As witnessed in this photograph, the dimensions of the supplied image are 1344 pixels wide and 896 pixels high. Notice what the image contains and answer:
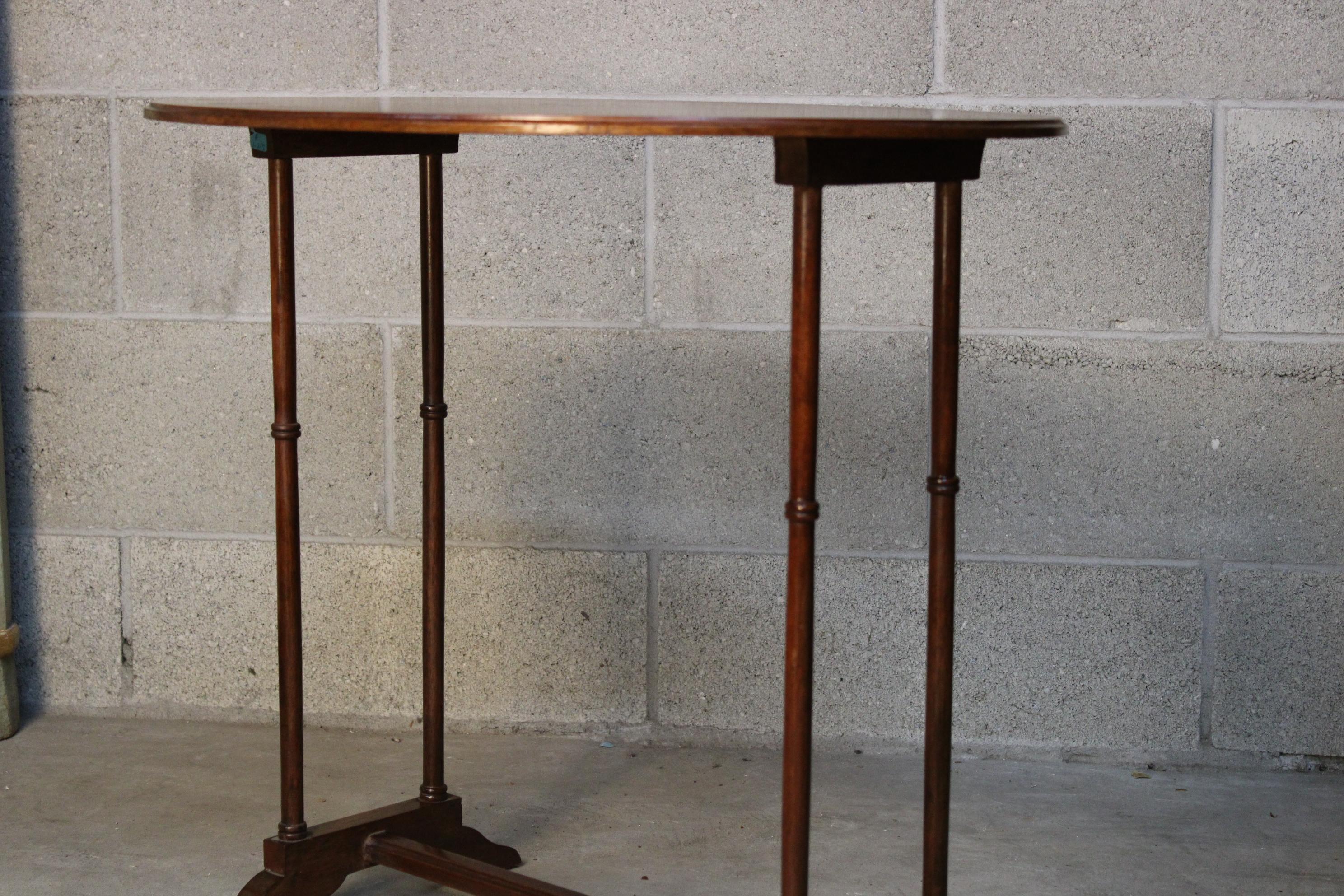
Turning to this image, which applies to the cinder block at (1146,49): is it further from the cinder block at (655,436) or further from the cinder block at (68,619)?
the cinder block at (68,619)

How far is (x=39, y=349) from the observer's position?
2.96 m

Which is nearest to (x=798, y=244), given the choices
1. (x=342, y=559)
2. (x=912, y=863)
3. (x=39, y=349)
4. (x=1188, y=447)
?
(x=912, y=863)

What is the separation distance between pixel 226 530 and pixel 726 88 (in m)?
1.21

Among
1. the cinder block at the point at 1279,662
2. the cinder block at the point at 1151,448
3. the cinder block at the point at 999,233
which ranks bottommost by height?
the cinder block at the point at 1279,662

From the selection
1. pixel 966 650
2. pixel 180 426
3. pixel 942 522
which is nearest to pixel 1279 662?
pixel 966 650

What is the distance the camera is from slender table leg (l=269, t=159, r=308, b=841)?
6.50 ft

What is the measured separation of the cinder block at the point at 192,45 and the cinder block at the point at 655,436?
1.63 ft

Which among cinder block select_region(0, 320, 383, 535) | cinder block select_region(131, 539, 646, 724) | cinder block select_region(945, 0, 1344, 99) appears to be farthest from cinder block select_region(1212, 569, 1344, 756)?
cinder block select_region(0, 320, 383, 535)

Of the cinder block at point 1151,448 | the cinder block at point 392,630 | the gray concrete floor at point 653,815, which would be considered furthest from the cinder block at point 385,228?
the gray concrete floor at point 653,815

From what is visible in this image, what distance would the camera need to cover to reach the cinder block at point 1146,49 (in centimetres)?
264

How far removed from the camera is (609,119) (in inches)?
59.7

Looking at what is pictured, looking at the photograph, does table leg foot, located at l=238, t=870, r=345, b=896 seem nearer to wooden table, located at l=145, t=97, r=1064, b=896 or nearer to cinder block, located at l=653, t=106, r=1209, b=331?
wooden table, located at l=145, t=97, r=1064, b=896

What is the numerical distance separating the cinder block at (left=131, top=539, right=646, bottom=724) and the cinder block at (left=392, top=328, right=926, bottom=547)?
0.26 ft

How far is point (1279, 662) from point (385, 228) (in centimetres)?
173
